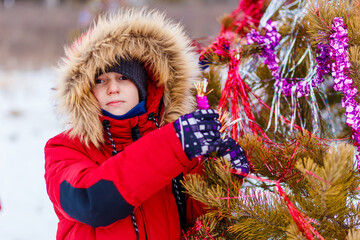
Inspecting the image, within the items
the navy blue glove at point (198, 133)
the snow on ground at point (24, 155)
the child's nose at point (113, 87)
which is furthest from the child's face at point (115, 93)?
the navy blue glove at point (198, 133)

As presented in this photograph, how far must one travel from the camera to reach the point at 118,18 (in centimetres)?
139

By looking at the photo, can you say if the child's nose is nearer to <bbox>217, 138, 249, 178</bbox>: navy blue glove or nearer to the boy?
the boy

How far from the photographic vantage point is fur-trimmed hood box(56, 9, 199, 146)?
1.29 metres

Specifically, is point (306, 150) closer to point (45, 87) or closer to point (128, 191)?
point (128, 191)

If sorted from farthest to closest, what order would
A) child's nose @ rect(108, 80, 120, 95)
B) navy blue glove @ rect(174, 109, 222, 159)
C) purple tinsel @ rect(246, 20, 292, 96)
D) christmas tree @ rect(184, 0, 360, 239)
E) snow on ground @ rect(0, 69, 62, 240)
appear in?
snow on ground @ rect(0, 69, 62, 240) → child's nose @ rect(108, 80, 120, 95) → purple tinsel @ rect(246, 20, 292, 96) → navy blue glove @ rect(174, 109, 222, 159) → christmas tree @ rect(184, 0, 360, 239)

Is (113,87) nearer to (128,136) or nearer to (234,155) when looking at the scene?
(128,136)

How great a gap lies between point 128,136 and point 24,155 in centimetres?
359

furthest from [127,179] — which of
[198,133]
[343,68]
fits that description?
[343,68]

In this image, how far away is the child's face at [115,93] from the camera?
1320 mm

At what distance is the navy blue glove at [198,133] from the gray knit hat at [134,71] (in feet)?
1.29

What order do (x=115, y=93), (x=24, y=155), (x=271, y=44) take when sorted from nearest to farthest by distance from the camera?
1. (x=271, y=44)
2. (x=115, y=93)
3. (x=24, y=155)

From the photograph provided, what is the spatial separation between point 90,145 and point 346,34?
93 cm

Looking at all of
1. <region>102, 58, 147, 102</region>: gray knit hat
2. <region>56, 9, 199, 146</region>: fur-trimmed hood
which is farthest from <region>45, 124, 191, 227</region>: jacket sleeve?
<region>102, 58, 147, 102</region>: gray knit hat

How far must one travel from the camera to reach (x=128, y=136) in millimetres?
1341
